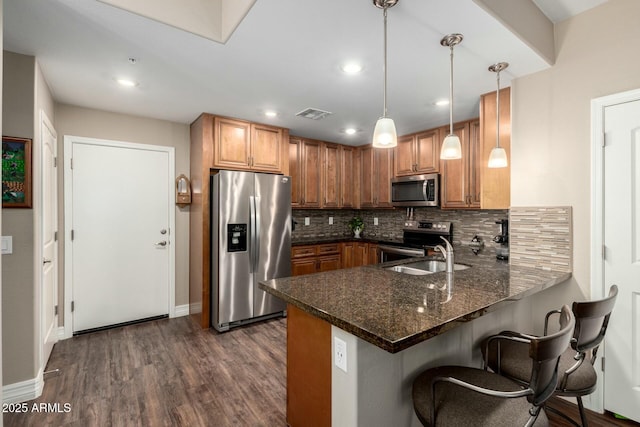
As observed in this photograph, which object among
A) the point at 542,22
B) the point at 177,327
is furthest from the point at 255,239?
the point at 542,22

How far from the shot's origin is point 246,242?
11.7 ft

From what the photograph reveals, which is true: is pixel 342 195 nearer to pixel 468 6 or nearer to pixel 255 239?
pixel 255 239

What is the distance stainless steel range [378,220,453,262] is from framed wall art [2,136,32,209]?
12.0ft

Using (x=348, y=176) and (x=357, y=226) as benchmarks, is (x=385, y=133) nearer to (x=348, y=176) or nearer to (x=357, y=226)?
(x=348, y=176)

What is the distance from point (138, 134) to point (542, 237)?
4.10m

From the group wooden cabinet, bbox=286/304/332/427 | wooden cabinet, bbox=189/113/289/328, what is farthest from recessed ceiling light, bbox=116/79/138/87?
wooden cabinet, bbox=286/304/332/427

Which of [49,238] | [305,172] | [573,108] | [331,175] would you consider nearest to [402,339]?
[573,108]

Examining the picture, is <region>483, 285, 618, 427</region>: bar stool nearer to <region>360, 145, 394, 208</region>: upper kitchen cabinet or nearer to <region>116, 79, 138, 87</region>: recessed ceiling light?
<region>360, 145, 394, 208</region>: upper kitchen cabinet

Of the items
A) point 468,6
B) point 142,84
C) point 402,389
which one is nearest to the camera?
point 402,389

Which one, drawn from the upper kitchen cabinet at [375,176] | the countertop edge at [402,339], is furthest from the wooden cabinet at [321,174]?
the countertop edge at [402,339]

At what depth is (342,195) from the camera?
496cm

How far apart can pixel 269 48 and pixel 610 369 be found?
3.03 metres

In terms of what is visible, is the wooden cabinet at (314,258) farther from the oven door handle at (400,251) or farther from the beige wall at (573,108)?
the beige wall at (573,108)

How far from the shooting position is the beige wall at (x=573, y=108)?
1.95 meters
